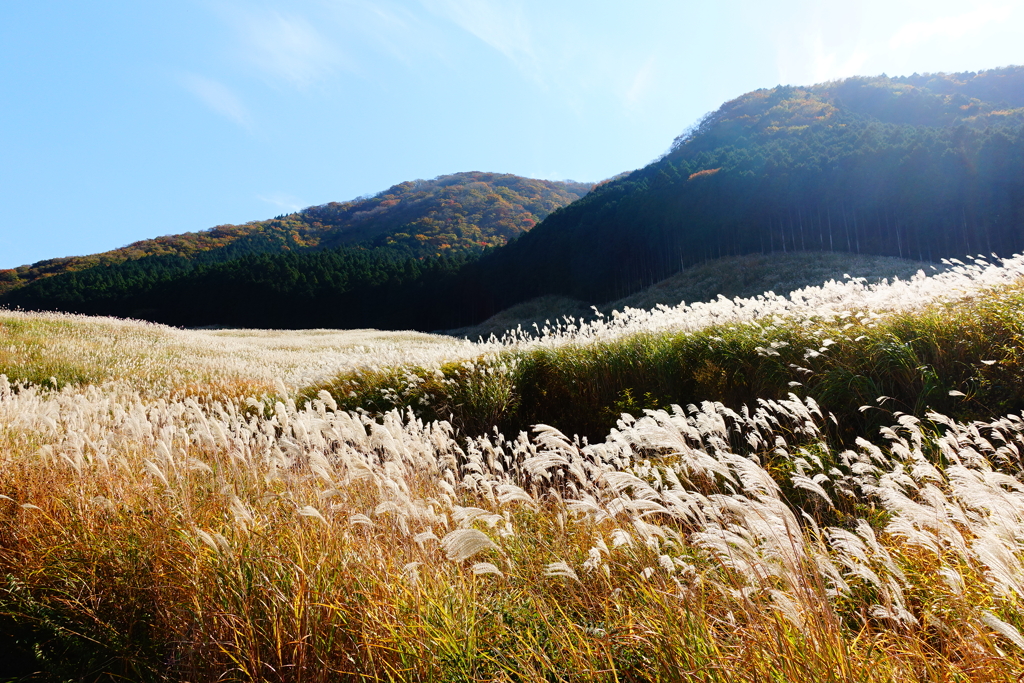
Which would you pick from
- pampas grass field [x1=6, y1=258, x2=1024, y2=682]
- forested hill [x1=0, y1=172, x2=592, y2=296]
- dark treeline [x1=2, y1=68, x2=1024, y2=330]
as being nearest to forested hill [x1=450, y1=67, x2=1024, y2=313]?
dark treeline [x1=2, y1=68, x2=1024, y2=330]

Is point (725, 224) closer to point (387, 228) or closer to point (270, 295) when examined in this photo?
point (270, 295)

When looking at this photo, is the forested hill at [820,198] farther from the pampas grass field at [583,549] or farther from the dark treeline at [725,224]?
the pampas grass field at [583,549]

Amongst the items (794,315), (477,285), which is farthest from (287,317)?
(794,315)

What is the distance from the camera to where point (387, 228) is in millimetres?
105312

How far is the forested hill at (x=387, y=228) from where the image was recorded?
264 feet

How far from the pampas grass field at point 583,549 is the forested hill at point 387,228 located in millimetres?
65128

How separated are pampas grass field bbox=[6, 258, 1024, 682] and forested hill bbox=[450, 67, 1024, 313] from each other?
1312 inches

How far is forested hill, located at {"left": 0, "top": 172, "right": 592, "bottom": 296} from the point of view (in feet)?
264

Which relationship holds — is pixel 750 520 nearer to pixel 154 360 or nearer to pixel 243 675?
pixel 243 675

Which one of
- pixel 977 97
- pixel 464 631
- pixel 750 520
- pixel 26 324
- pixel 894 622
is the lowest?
pixel 894 622

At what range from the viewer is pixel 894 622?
2.05 m

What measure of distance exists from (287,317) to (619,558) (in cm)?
5771

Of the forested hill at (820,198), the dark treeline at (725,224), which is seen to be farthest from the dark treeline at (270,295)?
the forested hill at (820,198)

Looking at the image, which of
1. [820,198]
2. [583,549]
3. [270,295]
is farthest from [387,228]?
[583,549]
